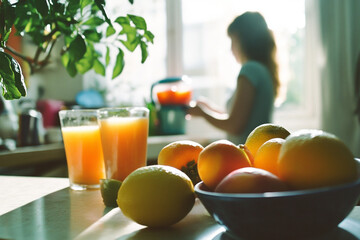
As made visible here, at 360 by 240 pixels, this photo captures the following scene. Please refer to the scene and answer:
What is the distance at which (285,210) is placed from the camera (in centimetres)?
43

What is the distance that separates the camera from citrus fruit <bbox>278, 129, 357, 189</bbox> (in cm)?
47

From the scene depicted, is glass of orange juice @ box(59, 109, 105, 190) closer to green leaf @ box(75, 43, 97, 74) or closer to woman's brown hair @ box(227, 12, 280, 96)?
green leaf @ box(75, 43, 97, 74)

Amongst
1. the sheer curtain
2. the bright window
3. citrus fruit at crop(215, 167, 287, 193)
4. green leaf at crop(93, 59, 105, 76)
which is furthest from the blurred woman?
citrus fruit at crop(215, 167, 287, 193)

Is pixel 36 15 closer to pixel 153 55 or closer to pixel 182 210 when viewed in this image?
pixel 182 210

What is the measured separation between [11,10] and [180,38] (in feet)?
8.40

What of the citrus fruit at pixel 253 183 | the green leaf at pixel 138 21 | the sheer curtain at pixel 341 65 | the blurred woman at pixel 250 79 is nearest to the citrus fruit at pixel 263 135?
the citrus fruit at pixel 253 183

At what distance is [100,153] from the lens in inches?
37.2

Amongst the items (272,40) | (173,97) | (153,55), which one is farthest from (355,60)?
(153,55)

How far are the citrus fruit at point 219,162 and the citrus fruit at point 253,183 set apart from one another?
6 cm

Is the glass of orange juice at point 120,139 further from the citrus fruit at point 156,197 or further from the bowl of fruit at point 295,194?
the bowl of fruit at point 295,194

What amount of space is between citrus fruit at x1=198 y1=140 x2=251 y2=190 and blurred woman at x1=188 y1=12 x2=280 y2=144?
1.53m

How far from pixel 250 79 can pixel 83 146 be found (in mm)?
1278

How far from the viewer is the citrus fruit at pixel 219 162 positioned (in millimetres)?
547

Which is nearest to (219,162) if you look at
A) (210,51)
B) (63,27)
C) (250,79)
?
(63,27)
